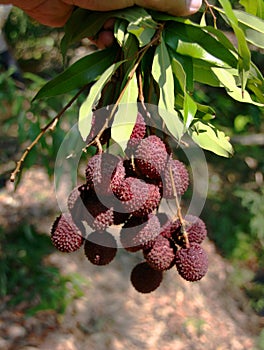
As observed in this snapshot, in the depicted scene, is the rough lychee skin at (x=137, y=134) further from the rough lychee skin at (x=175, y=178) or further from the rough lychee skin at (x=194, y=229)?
the rough lychee skin at (x=194, y=229)

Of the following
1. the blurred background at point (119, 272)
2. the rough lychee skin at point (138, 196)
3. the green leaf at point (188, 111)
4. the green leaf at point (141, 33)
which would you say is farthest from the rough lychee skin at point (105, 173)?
the blurred background at point (119, 272)

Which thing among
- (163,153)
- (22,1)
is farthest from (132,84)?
(22,1)

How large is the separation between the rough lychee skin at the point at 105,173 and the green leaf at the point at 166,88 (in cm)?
10

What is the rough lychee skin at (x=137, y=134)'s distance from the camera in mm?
957

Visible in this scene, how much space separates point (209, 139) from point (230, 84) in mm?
102

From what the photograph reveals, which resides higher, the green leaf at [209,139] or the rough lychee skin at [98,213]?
the green leaf at [209,139]

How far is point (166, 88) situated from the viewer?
999 millimetres

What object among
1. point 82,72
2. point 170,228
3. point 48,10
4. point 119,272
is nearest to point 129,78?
point 82,72

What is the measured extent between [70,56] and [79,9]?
2.21m

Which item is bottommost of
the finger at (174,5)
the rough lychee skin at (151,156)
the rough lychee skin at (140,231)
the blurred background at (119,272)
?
the blurred background at (119,272)

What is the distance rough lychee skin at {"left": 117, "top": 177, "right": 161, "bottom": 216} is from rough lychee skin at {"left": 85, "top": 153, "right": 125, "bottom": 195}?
1 cm

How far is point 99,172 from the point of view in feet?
3.03

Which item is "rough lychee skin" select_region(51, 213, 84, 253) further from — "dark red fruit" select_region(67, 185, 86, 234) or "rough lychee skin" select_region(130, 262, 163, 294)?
"rough lychee skin" select_region(130, 262, 163, 294)

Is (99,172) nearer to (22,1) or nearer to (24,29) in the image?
(22,1)
